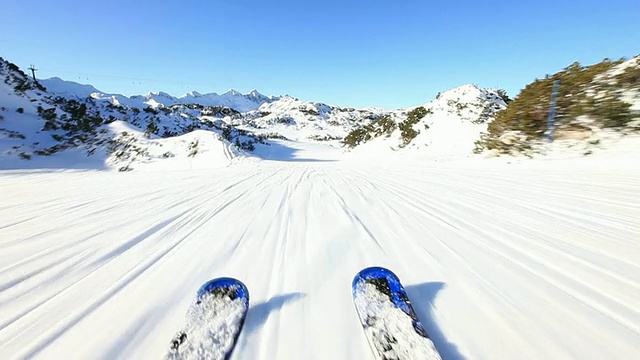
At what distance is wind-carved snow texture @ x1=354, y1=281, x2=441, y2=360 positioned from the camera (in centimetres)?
162

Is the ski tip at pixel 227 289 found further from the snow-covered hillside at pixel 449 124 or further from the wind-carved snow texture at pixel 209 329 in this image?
the snow-covered hillside at pixel 449 124

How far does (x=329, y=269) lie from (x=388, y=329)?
991 millimetres

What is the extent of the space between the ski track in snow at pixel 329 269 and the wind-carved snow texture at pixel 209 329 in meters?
0.12

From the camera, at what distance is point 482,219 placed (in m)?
3.99

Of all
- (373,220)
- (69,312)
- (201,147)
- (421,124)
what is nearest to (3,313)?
(69,312)

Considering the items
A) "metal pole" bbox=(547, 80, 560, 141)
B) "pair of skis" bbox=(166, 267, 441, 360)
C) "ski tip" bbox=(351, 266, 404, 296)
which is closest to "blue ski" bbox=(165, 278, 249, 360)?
"pair of skis" bbox=(166, 267, 441, 360)

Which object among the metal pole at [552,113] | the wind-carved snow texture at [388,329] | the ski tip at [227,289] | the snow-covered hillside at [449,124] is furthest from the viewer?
the snow-covered hillside at [449,124]

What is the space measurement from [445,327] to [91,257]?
13.4ft

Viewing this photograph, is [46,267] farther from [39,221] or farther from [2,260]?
[39,221]

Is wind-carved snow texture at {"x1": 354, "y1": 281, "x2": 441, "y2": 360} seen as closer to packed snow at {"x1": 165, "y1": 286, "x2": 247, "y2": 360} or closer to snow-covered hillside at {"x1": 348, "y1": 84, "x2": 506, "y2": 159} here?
packed snow at {"x1": 165, "y1": 286, "x2": 247, "y2": 360}

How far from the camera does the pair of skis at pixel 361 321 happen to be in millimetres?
1661

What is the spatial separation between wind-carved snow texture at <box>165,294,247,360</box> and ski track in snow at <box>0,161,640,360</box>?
0.40 feet

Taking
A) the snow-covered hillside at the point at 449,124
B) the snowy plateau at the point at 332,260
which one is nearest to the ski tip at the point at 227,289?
the snowy plateau at the point at 332,260

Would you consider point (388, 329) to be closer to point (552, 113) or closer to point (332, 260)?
point (332, 260)
